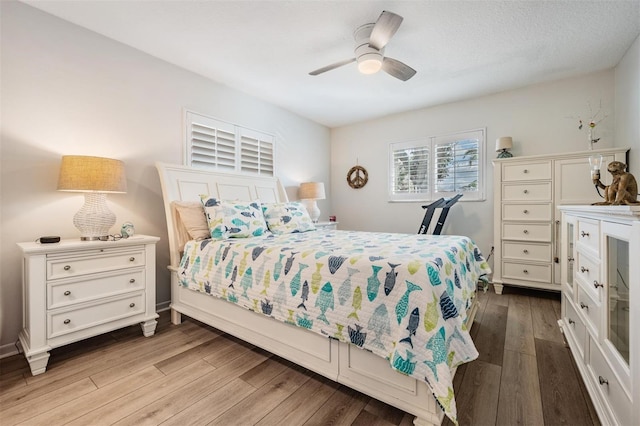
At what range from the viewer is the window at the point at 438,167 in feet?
12.8

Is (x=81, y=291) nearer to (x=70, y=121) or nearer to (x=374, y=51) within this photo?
(x=70, y=121)

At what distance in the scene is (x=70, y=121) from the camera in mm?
2281

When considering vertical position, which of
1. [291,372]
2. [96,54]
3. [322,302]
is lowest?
Result: [291,372]

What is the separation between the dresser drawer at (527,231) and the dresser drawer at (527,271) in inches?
12.0

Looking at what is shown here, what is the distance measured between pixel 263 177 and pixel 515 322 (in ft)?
10.2

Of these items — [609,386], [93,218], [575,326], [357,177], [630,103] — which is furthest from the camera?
[357,177]

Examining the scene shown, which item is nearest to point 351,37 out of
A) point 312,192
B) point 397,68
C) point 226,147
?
point 397,68

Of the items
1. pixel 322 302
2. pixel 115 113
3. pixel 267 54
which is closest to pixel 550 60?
pixel 267 54

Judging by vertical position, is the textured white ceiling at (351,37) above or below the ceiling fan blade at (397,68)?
above

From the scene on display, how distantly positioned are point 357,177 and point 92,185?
3774 millimetres

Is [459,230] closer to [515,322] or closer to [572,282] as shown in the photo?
[515,322]

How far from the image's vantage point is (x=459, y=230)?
4.02 meters

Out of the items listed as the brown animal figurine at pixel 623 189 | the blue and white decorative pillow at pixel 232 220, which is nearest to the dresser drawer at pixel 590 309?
the brown animal figurine at pixel 623 189

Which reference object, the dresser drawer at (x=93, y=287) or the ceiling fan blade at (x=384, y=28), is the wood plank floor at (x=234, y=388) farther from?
the ceiling fan blade at (x=384, y=28)
